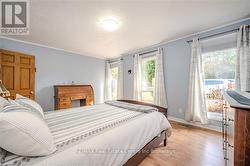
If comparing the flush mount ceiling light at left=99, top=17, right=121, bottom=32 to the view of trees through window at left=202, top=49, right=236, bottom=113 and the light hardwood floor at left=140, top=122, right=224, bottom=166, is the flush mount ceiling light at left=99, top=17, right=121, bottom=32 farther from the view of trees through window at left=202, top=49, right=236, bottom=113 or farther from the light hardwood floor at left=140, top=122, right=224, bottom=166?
the light hardwood floor at left=140, top=122, right=224, bottom=166

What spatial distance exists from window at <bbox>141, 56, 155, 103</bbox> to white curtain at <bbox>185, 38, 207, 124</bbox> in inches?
56.2

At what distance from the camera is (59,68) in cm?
469

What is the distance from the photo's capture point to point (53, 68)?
454cm

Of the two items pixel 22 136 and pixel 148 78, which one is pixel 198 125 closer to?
pixel 148 78

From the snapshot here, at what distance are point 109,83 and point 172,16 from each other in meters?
4.18

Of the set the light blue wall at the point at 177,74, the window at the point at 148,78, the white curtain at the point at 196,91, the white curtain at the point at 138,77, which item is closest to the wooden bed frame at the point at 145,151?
the white curtain at the point at 196,91

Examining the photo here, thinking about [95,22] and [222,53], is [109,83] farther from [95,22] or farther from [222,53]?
[222,53]

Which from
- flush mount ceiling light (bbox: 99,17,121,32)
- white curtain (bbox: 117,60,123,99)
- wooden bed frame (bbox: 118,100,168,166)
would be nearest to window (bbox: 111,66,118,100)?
white curtain (bbox: 117,60,123,99)

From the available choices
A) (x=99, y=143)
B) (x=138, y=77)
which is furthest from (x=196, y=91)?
(x=99, y=143)

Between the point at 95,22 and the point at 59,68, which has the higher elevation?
the point at 95,22

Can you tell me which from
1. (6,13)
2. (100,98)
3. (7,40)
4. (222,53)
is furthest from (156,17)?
(100,98)

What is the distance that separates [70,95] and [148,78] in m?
2.84

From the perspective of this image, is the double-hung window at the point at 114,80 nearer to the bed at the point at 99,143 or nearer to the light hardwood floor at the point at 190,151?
the light hardwood floor at the point at 190,151

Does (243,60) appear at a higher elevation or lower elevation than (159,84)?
higher
